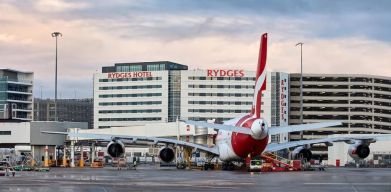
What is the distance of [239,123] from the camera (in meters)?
72.4

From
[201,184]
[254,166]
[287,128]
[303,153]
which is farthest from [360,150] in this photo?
[201,184]

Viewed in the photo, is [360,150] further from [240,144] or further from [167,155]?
[167,155]

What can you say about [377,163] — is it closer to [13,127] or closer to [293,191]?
[13,127]

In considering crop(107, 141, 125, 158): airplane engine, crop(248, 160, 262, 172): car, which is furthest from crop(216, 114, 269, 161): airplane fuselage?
crop(107, 141, 125, 158): airplane engine

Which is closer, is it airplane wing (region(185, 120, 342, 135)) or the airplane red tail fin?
airplane wing (region(185, 120, 342, 135))

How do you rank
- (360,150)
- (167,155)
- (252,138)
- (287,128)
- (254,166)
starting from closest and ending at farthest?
(287,128) → (252,138) → (254,166) → (360,150) → (167,155)

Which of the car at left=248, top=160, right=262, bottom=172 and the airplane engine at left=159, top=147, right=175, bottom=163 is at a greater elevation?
the airplane engine at left=159, top=147, right=175, bottom=163

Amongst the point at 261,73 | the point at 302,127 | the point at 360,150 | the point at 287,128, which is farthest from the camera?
the point at 360,150

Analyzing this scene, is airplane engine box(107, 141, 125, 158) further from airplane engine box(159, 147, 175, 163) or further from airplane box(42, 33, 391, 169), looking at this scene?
airplane engine box(159, 147, 175, 163)

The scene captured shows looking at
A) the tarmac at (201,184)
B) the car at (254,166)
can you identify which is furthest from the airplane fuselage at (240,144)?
the tarmac at (201,184)

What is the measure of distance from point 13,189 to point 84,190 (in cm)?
363

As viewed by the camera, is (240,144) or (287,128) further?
(240,144)

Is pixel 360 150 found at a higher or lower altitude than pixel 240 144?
lower

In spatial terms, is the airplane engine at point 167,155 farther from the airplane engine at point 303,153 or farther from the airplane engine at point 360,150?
the airplane engine at point 360,150
